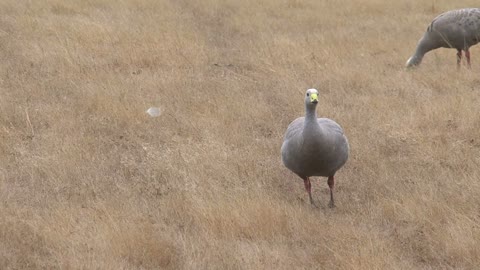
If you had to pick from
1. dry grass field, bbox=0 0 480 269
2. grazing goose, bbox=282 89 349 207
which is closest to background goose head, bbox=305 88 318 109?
grazing goose, bbox=282 89 349 207

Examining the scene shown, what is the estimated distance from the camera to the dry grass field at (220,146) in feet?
17.5

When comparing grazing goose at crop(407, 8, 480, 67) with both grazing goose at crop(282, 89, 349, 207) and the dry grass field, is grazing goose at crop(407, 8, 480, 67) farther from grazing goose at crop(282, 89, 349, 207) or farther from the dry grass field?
grazing goose at crop(282, 89, 349, 207)

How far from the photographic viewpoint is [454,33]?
11375mm

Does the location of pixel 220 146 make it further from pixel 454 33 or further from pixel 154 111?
pixel 454 33

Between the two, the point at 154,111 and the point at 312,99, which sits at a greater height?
the point at 312,99

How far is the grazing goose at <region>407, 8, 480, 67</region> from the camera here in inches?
439

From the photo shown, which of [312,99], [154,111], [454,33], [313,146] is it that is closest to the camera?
[312,99]

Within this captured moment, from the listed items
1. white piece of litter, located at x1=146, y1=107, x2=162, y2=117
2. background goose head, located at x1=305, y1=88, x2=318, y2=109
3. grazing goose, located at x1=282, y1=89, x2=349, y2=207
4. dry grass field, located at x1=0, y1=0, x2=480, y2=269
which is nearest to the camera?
dry grass field, located at x1=0, y1=0, x2=480, y2=269

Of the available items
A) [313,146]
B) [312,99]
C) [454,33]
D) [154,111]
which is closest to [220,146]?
[154,111]

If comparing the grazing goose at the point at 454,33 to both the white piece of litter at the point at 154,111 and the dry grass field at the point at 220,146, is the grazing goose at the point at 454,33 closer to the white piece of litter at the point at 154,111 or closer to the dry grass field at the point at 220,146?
the dry grass field at the point at 220,146

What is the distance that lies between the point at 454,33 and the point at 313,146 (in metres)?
6.59

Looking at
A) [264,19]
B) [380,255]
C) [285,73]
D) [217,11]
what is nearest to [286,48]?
[285,73]

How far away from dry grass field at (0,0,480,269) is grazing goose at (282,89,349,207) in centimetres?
41

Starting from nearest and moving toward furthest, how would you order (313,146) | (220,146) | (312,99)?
(312,99) → (313,146) → (220,146)
